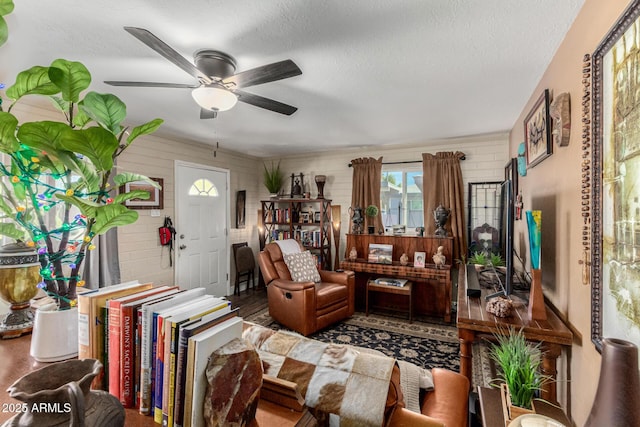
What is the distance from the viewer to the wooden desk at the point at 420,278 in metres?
3.57

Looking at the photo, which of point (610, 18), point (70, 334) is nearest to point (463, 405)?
point (70, 334)

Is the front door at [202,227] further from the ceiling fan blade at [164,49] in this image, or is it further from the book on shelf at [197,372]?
the book on shelf at [197,372]

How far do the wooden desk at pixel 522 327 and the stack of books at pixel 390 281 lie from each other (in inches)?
Result: 68.7

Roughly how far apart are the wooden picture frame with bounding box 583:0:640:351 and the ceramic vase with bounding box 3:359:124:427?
55.7 inches

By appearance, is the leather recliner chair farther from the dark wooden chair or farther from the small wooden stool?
the dark wooden chair

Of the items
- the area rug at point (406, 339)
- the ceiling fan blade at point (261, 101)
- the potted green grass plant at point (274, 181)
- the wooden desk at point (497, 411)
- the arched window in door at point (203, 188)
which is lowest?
the area rug at point (406, 339)

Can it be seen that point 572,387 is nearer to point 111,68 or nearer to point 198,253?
point 111,68

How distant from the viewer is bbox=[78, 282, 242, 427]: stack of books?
689 mm

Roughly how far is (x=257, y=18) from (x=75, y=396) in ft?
5.47

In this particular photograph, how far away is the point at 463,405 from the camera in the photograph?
1.19 metres

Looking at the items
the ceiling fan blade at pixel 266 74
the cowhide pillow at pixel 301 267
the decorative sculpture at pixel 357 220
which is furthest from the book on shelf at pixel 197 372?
the decorative sculpture at pixel 357 220

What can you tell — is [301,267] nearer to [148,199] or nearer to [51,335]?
[148,199]

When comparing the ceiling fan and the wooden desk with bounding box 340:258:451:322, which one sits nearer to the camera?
the ceiling fan

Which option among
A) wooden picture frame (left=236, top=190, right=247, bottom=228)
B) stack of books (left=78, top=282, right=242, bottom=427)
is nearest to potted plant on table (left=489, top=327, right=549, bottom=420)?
stack of books (left=78, top=282, right=242, bottom=427)
